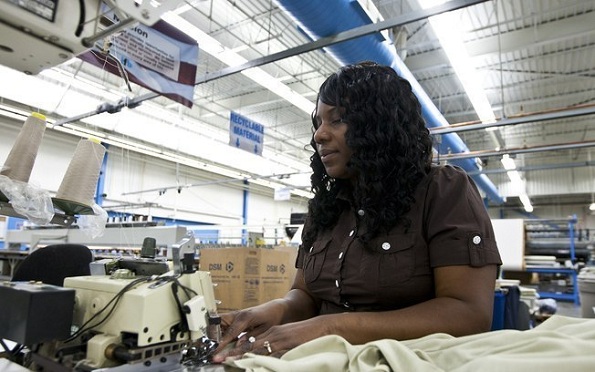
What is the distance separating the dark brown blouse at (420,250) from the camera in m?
0.83

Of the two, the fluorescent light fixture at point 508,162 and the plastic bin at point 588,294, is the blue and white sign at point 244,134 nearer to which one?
the plastic bin at point 588,294

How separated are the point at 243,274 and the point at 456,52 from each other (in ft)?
9.00

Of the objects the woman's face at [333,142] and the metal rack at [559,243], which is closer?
the woman's face at [333,142]

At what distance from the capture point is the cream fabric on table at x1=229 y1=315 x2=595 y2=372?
1.79ft

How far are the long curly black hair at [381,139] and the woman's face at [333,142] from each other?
0.06 feet

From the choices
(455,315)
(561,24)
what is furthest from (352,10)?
(561,24)

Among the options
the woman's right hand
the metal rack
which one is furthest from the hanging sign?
the metal rack

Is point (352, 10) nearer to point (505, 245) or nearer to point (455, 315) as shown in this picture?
point (455, 315)

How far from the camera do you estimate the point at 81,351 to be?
2.43 feet

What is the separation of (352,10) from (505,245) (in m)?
3.51

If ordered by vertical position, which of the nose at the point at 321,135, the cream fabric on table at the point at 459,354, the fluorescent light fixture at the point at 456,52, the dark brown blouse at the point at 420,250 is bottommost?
the cream fabric on table at the point at 459,354

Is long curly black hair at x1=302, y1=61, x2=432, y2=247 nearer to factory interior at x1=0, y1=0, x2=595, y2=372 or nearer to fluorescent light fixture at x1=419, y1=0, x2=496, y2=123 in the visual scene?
factory interior at x1=0, y1=0, x2=595, y2=372

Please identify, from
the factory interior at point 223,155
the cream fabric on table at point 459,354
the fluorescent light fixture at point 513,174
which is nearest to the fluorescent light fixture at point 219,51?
the factory interior at point 223,155

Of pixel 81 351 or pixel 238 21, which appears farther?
pixel 238 21
